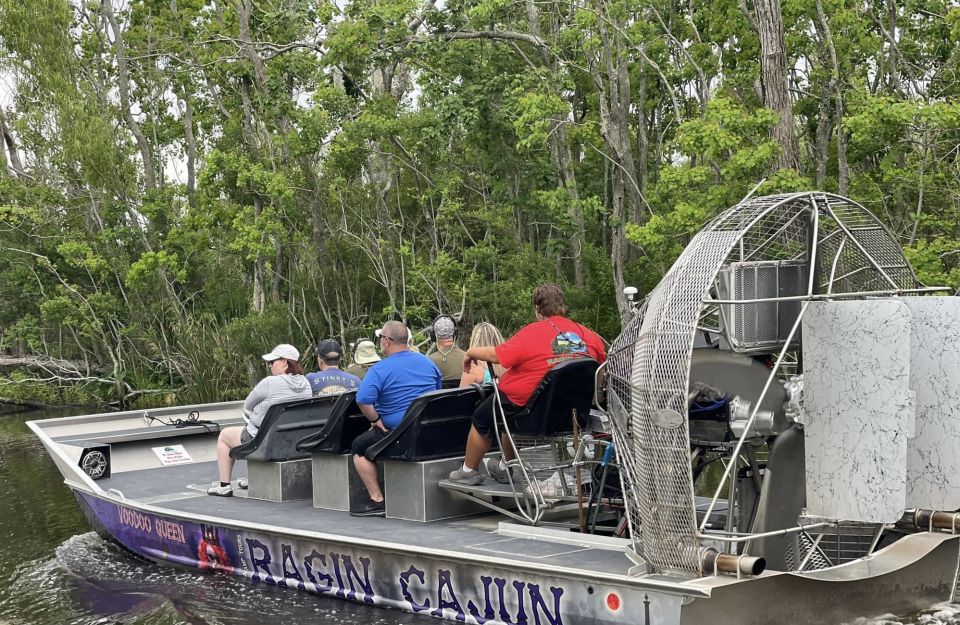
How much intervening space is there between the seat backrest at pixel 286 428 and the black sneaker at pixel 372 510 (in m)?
0.79

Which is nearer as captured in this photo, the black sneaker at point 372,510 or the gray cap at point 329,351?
the black sneaker at point 372,510

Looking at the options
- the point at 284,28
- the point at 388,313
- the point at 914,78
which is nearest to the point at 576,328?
the point at 914,78

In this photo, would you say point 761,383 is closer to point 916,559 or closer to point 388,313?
point 916,559

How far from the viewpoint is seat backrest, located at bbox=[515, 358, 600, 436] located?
698cm

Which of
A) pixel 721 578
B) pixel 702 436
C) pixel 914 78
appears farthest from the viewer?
pixel 914 78

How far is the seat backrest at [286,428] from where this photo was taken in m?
8.80

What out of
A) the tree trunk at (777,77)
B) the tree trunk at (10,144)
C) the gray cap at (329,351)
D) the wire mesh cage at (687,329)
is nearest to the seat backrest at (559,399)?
the wire mesh cage at (687,329)

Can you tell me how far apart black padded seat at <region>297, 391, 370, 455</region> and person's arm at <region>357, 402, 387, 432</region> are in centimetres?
36

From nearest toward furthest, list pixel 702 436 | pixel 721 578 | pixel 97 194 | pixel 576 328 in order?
pixel 721 578, pixel 702 436, pixel 576 328, pixel 97 194

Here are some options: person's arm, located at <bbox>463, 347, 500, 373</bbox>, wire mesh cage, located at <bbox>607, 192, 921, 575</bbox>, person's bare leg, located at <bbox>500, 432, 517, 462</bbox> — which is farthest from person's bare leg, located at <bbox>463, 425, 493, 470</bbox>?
wire mesh cage, located at <bbox>607, 192, 921, 575</bbox>

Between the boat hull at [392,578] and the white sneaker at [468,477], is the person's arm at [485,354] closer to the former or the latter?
the white sneaker at [468,477]

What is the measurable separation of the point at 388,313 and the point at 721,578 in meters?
16.2

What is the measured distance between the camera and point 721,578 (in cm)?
551

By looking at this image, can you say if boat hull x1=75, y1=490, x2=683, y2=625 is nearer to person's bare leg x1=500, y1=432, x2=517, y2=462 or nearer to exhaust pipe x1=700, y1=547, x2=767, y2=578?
exhaust pipe x1=700, y1=547, x2=767, y2=578
